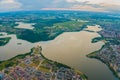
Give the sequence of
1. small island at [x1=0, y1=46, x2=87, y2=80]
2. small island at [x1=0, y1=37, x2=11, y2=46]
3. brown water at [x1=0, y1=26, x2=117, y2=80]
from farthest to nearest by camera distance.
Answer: small island at [x1=0, y1=37, x2=11, y2=46], brown water at [x1=0, y1=26, x2=117, y2=80], small island at [x1=0, y1=46, x2=87, y2=80]

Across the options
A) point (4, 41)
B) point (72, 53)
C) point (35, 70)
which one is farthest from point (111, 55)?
point (4, 41)

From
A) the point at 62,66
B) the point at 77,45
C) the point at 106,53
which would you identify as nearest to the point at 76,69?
the point at 62,66

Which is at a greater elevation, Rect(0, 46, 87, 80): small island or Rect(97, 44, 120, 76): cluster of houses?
Rect(0, 46, 87, 80): small island

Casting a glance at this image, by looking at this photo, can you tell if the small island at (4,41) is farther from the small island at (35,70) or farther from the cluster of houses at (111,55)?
the cluster of houses at (111,55)

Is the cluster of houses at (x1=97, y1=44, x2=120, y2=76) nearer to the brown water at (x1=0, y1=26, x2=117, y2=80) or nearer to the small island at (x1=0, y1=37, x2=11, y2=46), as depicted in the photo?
the brown water at (x1=0, y1=26, x2=117, y2=80)

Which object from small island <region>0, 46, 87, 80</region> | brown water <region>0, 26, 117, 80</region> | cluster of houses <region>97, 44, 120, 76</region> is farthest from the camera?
cluster of houses <region>97, 44, 120, 76</region>

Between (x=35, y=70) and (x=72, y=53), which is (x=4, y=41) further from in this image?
(x=35, y=70)

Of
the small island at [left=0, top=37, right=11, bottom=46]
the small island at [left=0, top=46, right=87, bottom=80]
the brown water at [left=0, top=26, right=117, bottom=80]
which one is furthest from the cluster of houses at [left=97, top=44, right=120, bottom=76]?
the small island at [left=0, top=37, right=11, bottom=46]

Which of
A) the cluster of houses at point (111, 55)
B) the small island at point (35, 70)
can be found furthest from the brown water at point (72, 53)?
the small island at point (35, 70)
